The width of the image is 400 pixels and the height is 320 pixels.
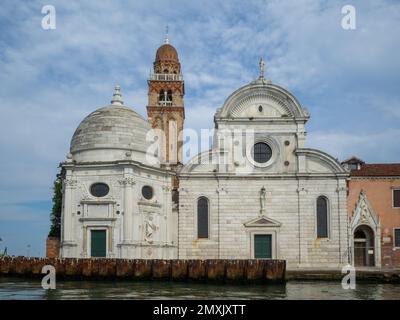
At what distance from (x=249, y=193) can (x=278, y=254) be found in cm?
419

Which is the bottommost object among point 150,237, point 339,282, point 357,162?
point 339,282

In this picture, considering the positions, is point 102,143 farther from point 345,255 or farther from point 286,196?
point 345,255

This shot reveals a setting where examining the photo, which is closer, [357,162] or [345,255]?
[345,255]

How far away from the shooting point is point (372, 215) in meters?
37.1

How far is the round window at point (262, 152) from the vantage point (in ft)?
117

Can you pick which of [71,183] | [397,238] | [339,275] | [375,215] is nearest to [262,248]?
[339,275]

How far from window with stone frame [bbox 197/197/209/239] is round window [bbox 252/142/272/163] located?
429cm

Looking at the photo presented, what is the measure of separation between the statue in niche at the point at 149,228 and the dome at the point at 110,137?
3.77 m

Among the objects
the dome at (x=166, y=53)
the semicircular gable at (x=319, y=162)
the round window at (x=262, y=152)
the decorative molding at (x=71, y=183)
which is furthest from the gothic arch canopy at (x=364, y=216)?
the dome at (x=166, y=53)

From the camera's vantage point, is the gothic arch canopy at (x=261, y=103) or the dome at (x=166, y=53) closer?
the gothic arch canopy at (x=261, y=103)

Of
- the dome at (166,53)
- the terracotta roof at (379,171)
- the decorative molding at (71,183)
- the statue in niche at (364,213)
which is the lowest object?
the statue in niche at (364,213)

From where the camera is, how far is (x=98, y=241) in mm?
32469

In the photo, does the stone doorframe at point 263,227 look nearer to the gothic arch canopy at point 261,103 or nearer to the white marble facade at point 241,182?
the white marble facade at point 241,182
